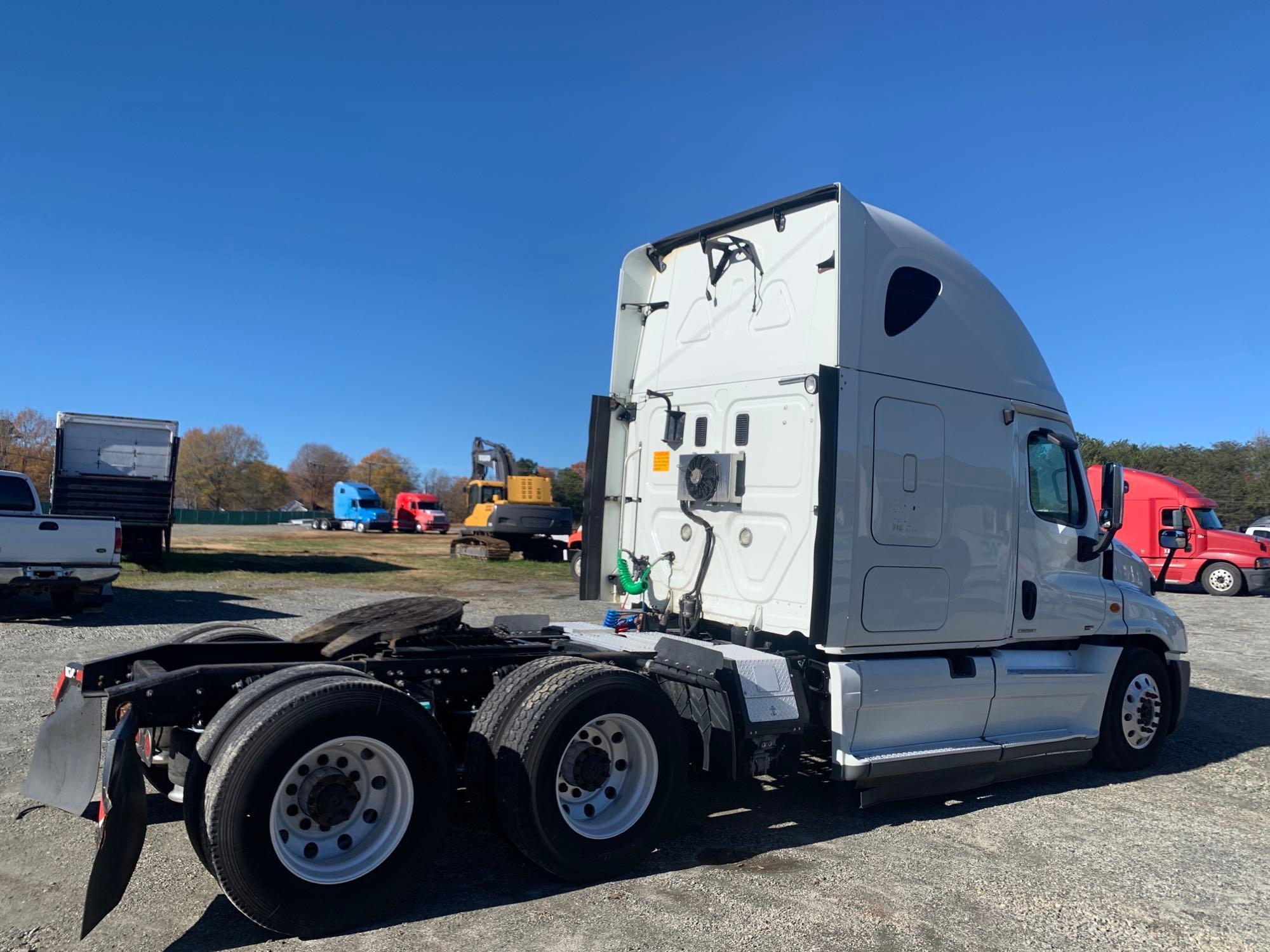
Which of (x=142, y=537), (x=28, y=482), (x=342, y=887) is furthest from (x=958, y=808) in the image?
(x=142, y=537)

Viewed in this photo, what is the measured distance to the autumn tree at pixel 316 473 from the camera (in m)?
126

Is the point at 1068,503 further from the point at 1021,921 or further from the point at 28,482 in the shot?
the point at 28,482

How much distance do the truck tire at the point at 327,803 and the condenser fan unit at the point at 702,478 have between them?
104 inches

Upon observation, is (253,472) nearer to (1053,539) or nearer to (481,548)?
(481,548)

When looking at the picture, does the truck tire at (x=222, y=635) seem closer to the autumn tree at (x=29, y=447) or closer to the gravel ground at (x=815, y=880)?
the gravel ground at (x=815, y=880)

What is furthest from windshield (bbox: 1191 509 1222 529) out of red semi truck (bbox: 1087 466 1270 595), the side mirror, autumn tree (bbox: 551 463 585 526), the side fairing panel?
autumn tree (bbox: 551 463 585 526)

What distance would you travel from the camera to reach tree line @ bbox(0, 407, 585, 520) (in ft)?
238

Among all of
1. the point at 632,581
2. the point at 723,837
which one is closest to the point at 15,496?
the point at 632,581

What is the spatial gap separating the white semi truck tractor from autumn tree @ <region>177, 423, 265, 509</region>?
108 meters

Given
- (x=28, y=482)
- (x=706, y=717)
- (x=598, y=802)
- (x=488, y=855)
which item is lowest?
(x=488, y=855)

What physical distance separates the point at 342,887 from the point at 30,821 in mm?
2312

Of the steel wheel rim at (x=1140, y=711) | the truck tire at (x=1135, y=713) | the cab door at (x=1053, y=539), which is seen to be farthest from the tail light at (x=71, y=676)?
the steel wheel rim at (x=1140, y=711)

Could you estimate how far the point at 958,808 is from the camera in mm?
5953

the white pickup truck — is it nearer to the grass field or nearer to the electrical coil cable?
the grass field
